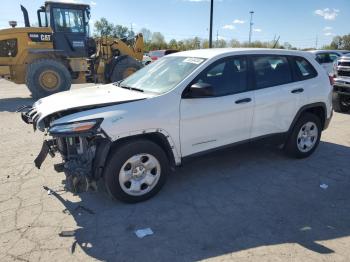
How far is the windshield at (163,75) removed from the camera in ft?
13.9

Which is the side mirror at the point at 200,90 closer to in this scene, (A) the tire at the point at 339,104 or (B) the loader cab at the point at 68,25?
(A) the tire at the point at 339,104

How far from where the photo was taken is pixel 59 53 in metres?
11.9

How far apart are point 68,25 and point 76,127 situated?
33.2 feet

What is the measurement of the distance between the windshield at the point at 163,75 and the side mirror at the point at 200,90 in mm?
227

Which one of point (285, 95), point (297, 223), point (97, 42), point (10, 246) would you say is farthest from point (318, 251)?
point (97, 42)

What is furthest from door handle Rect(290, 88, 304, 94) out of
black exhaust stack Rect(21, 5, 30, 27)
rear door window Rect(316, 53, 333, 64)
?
black exhaust stack Rect(21, 5, 30, 27)

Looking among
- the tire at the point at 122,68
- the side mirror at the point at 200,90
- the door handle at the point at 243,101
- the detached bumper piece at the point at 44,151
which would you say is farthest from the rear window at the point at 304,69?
the tire at the point at 122,68

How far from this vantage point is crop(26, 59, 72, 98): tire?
1105cm

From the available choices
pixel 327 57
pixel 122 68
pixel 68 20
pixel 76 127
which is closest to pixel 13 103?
pixel 68 20

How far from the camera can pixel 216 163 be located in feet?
17.4

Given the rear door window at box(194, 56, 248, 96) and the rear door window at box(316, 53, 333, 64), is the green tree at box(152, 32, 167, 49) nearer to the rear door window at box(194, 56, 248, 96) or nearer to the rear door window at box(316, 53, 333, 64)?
the rear door window at box(316, 53, 333, 64)

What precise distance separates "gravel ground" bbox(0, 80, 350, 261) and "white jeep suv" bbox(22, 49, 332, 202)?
0.38 m

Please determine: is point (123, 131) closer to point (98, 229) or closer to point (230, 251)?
point (98, 229)

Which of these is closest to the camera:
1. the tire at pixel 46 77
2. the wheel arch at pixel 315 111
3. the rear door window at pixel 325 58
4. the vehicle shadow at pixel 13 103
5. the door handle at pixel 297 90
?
the door handle at pixel 297 90
